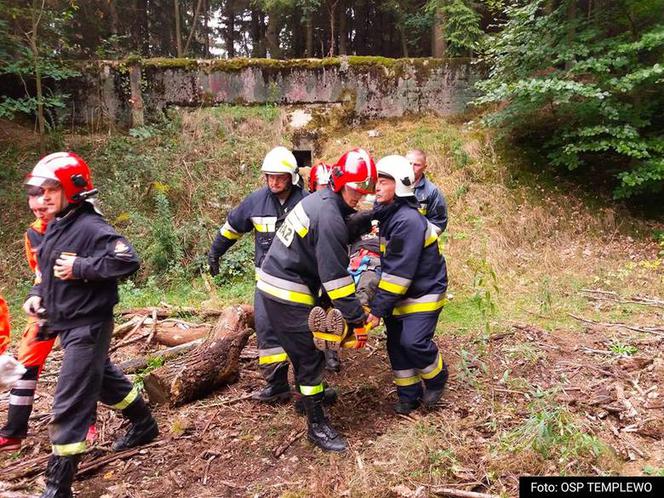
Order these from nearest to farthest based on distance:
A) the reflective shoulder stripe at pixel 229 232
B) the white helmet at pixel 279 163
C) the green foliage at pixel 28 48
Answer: the white helmet at pixel 279 163, the reflective shoulder stripe at pixel 229 232, the green foliage at pixel 28 48

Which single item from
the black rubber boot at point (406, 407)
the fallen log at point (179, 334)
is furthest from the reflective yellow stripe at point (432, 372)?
the fallen log at point (179, 334)

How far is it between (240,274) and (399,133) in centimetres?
546

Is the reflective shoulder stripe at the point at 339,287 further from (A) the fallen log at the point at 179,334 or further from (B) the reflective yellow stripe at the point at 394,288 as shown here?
(A) the fallen log at the point at 179,334

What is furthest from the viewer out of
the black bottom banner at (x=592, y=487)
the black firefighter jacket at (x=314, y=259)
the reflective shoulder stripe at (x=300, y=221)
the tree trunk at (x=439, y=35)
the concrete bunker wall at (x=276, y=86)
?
the tree trunk at (x=439, y=35)

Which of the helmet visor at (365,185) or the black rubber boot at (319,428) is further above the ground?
the helmet visor at (365,185)

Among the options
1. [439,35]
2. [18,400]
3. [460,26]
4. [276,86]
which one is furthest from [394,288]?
[439,35]

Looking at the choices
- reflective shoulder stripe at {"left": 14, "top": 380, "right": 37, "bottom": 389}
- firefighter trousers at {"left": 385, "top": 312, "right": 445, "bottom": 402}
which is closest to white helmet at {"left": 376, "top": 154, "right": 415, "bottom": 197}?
firefighter trousers at {"left": 385, "top": 312, "right": 445, "bottom": 402}

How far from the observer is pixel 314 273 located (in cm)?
350

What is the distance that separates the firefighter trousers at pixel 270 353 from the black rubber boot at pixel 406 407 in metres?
1.05

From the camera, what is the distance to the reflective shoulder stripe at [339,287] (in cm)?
323

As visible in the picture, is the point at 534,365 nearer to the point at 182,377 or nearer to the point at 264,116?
the point at 182,377

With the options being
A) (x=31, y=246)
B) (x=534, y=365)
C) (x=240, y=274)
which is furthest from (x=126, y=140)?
(x=534, y=365)

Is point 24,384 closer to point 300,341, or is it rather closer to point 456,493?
point 300,341

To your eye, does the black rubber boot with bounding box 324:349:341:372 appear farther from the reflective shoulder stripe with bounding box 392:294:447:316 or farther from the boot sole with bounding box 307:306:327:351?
the boot sole with bounding box 307:306:327:351
